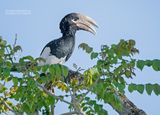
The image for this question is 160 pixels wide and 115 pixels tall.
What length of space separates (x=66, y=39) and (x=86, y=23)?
0.53 m

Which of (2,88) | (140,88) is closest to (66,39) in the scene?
(2,88)

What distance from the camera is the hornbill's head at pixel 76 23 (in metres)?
11.0

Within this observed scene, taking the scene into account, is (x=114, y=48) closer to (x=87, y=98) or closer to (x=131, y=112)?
(x=87, y=98)

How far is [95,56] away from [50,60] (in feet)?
11.3

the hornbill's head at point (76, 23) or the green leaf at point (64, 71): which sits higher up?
the hornbill's head at point (76, 23)

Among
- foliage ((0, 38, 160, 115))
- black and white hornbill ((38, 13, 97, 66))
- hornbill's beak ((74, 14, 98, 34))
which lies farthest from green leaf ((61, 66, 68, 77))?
hornbill's beak ((74, 14, 98, 34))

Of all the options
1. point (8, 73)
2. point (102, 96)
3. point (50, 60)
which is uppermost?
point (50, 60)

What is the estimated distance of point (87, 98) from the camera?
7.27 meters

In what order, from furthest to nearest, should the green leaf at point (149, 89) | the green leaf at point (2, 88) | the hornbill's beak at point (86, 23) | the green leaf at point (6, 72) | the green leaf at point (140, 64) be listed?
the hornbill's beak at point (86, 23) → the green leaf at point (2, 88) → the green leaf at point (6, 72) → the green leaf at point (140, 64) → the green leaf at point (149, 89)

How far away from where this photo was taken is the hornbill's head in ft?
35.9

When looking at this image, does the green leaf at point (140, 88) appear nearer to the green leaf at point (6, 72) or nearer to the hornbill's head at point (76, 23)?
the green leaf at point (6, 72)

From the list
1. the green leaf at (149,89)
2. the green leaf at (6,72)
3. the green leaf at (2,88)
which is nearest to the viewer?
the green leaf at (149,89)

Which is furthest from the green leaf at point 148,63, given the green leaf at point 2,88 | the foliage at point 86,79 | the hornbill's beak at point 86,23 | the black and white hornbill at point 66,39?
the hornbill's beak at point 86,23

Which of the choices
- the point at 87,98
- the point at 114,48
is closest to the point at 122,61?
the point at 114,48
